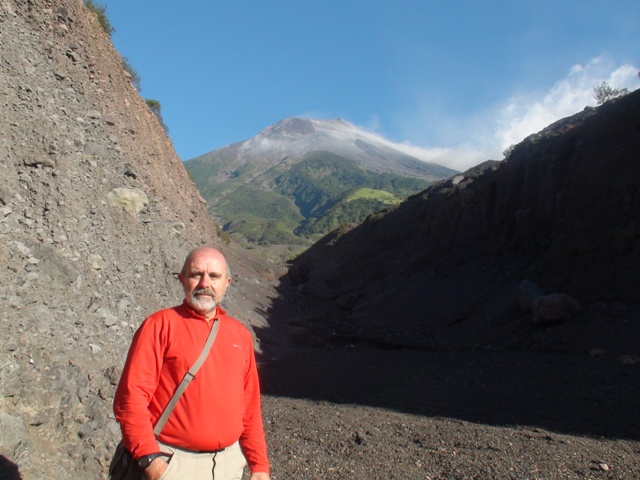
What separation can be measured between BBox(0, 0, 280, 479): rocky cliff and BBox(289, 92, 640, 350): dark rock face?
8028mm

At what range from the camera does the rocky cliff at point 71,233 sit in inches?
189

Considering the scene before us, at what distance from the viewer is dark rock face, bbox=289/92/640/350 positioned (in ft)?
49.9

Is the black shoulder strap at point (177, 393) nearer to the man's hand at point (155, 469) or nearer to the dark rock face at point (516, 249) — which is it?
the man's hand at point (155, 469)

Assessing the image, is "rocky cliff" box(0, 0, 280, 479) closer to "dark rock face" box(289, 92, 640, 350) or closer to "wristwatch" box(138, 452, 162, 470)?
"wristwatch" box(138, 452, 162, 470)

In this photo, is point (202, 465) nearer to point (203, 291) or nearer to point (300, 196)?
point (203, 291)

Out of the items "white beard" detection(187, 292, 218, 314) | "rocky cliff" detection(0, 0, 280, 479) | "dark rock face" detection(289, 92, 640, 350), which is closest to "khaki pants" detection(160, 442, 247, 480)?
"white beard" detection(187, 292, 218, 314)

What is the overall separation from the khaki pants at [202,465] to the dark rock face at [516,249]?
11.6 m

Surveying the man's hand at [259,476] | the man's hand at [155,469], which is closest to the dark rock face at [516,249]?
the man's hand at [259,476]

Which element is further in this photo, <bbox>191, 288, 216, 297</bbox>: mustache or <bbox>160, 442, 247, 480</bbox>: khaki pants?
<bbox>191, 288, 216, 297</bbox>: mustache

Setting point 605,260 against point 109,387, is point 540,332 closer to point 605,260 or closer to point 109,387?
point 605,260

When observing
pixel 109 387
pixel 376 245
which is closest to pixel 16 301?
pixel 109 387

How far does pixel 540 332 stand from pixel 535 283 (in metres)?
3.55

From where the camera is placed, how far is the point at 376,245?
33188 mm

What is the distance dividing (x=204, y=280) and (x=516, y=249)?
19.9 m
